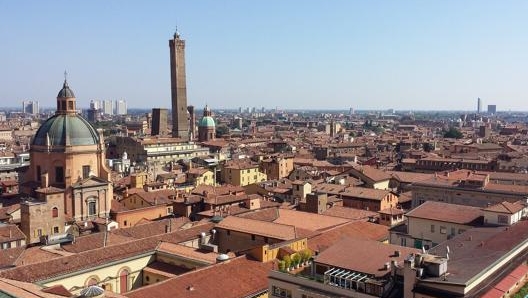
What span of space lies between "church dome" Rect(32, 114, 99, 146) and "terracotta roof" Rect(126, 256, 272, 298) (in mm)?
30162

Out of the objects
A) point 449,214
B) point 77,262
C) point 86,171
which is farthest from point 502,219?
point 86,171

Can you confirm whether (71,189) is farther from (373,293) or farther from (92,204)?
(373,293)

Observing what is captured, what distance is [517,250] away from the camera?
2595cm

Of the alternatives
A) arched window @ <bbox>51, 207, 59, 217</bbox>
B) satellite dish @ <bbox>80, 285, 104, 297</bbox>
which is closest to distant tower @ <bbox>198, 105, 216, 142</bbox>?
arched window @ <bbox>51, 207, 59, 217</bbox>

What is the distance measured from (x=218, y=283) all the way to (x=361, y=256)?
8225mm

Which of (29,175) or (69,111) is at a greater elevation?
(69,111)

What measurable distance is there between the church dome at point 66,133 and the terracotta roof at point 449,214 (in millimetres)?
34787

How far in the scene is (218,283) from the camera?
3028 centimetres

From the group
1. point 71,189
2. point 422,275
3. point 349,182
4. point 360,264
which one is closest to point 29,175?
point 71,189

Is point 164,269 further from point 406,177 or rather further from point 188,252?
point 406,177

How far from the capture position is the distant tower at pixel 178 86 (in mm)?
128750

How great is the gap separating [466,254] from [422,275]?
5.05 m

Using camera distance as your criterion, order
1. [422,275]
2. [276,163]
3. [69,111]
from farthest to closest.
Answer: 1. [276,163]
2. [69,111]
3. [422,275]

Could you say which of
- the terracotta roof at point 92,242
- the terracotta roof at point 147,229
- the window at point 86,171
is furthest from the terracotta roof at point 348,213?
the window at point 86,171
